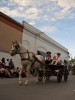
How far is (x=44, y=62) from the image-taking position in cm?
1794

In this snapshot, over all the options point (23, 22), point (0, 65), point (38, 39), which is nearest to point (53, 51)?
point (38, 39)

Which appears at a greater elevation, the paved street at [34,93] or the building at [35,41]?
the building at [35,41]

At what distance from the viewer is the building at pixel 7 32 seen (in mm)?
30562

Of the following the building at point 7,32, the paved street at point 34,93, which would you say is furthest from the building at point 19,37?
the paved street at point 34,93

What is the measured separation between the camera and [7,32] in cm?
3189

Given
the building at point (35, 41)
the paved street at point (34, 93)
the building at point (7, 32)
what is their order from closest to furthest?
1. the paved street at point (34, 93)
2. the building at point (7, 32)
3. the building at point (35, 41)

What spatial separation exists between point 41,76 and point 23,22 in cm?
1887

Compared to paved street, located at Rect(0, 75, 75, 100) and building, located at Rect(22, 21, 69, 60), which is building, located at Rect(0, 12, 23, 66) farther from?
paved street, located at Rect(0, 75, 75, 100)

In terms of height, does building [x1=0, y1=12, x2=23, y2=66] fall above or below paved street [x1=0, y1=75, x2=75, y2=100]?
above

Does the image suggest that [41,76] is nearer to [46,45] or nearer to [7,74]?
[7,74]

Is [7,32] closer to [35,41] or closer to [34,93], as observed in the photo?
[35,41]

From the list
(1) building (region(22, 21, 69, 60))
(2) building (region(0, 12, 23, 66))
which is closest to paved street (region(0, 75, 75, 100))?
(2) building (region(0, 12, 23, 66))

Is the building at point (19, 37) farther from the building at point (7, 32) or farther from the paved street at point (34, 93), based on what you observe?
the paved street at point (34, 93)

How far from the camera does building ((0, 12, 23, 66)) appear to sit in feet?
100
